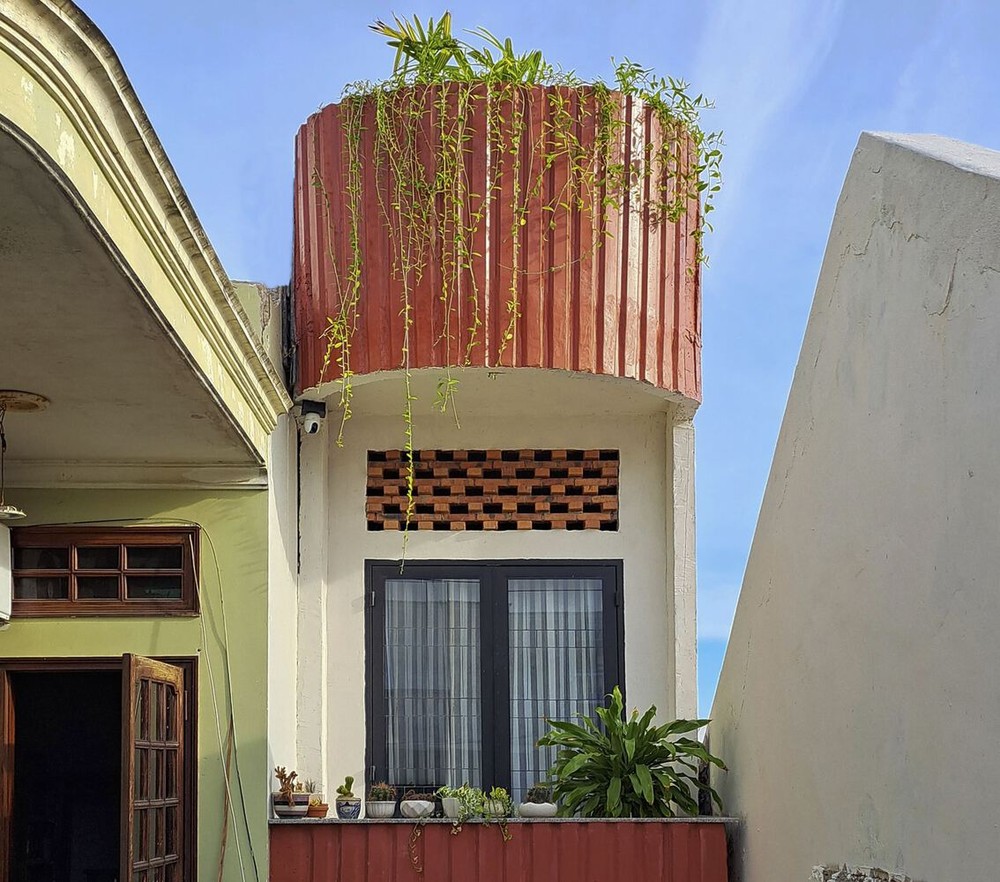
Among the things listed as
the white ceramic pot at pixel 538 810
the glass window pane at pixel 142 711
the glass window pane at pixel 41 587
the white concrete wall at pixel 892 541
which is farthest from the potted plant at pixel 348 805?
the white concrete wall at pixel 892 541

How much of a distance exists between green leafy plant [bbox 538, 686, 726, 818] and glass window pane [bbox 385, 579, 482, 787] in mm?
764

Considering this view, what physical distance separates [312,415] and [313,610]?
1128 mm

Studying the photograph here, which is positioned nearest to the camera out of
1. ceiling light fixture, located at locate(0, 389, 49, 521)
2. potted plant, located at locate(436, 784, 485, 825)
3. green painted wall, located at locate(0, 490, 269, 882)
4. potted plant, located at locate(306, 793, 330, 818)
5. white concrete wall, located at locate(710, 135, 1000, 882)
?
white concrete wall, located at locate(710, 135, 1000, 882)

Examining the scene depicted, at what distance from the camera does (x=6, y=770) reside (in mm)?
6781

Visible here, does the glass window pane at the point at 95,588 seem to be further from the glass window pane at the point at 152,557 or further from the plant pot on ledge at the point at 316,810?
the plant pot on ledge at the point at 316,810

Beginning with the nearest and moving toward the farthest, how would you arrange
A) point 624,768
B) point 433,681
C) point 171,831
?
point 171,831, point 624,768, point 433,681

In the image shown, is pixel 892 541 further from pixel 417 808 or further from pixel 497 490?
pixel 497 490

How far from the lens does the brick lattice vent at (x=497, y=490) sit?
848cm

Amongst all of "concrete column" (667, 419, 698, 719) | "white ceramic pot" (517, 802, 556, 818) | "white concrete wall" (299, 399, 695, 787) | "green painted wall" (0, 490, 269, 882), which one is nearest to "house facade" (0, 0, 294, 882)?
"green painted wall" (0, 490, 269, 882)

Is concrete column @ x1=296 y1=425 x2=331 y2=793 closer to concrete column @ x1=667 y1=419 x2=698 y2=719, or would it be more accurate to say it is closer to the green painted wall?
the green painted wall

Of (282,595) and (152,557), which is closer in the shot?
(152,557)

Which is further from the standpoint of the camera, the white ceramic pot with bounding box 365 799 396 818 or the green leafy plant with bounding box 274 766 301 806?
the white ceramic pot with bounding box 365 799 396 818

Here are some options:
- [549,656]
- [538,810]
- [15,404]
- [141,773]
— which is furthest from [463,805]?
[15,404]

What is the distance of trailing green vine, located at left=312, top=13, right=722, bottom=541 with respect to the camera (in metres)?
7.55
